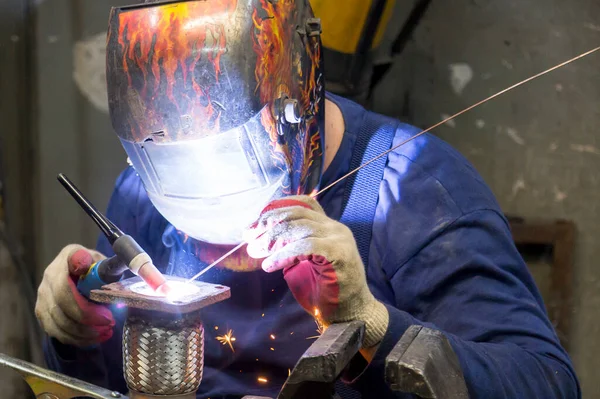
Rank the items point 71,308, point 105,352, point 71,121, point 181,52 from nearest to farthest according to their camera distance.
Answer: point 181,52 < point 71,308 < point 105,352 < point 71,121

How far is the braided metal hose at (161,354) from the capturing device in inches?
44.9

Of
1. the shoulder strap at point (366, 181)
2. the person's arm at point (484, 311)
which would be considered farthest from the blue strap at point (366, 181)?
the person's arm at point (484, 311)

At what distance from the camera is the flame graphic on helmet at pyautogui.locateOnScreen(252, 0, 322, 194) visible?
130 centimetres

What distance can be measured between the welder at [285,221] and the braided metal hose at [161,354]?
20 cm

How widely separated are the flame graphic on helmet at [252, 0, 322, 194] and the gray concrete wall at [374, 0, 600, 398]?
2.34 ft

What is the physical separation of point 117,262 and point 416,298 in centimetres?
58

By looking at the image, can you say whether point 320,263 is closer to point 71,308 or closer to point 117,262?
point 117,262

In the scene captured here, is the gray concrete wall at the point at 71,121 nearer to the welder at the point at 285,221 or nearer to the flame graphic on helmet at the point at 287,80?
the welder at the point at 285,221

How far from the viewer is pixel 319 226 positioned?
48.1 inches

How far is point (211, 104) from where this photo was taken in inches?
49.3

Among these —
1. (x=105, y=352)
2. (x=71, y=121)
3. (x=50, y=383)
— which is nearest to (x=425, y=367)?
(x=50, y=383)

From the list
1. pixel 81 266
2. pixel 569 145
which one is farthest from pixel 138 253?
pixel 569 145

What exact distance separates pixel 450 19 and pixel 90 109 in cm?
118

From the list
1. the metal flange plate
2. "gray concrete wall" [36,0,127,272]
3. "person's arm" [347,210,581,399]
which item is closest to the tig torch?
the metal flange plate
